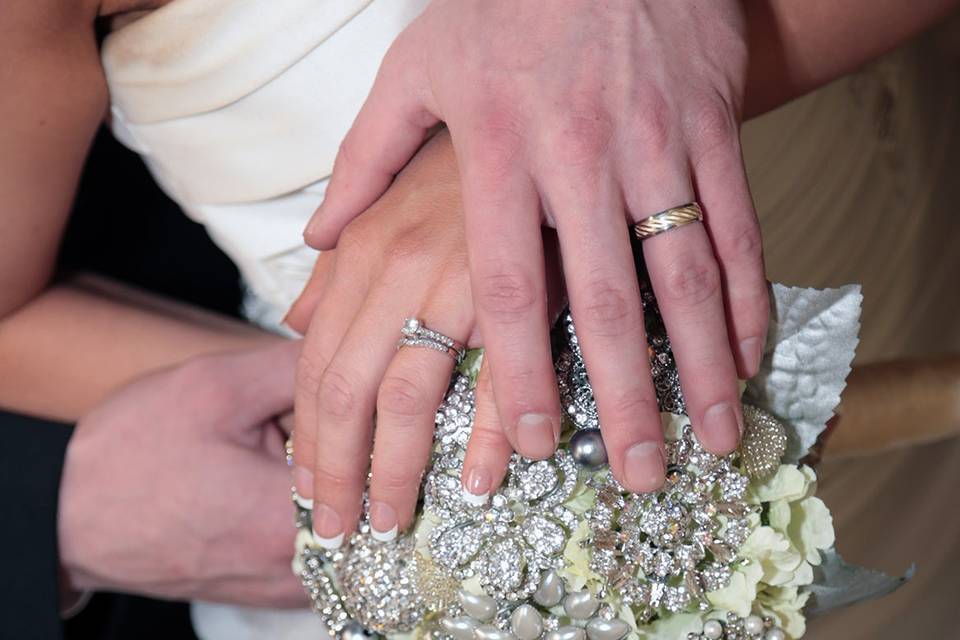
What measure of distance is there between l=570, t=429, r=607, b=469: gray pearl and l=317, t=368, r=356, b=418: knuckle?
170 mm

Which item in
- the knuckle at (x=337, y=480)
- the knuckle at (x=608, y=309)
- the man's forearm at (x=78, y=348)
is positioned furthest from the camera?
the man's forearm at (x=78, y=348)

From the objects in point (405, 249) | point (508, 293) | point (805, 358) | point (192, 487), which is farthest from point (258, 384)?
point (805, 358)

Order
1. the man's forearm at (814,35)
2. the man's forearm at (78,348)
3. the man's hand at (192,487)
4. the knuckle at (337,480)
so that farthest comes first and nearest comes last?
the man's forearm at (78,348) → the man's hand at (192,487) → the man's forearm at (814,35) → the knuckle at (337,480)

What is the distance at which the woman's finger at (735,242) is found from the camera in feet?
2.19

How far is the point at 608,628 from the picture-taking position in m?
0.68

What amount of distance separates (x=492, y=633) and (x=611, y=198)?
0.32 metres

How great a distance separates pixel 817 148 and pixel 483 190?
1.84 feet

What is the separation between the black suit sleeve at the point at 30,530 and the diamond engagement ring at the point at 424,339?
21.6 inches

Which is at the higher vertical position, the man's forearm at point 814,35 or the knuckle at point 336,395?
the man's forearm at point 814,35

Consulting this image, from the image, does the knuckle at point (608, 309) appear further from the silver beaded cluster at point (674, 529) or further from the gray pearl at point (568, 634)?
the gray pearl at point (568, 634)

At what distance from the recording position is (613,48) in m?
0.68

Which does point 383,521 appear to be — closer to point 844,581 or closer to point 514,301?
point 514,301

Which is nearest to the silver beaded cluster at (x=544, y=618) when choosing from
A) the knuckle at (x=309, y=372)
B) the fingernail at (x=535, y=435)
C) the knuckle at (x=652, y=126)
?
the fingernail at (x=535, y=435)

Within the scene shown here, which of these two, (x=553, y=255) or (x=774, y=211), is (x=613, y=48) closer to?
(x=553, y=255)
